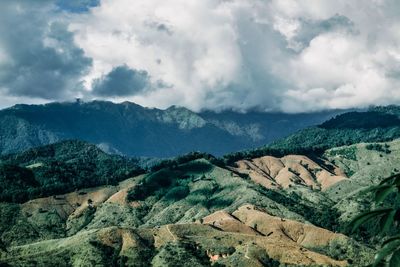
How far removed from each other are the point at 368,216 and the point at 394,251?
6.11ft

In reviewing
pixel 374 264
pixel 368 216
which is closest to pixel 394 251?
pixel 374 264

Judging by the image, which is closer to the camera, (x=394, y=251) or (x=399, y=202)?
(x=394, y=251)

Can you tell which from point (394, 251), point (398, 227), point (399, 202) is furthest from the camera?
point (399, 202)

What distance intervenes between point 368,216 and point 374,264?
1.58 meters

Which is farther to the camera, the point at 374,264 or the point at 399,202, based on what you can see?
the point at 399,202

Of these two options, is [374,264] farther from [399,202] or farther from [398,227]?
[399,202]

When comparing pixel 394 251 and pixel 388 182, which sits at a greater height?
pixel 388 182

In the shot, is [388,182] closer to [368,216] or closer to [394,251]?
[368,216]

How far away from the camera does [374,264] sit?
43.1ft

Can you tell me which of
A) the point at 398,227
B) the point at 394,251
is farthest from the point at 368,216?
the point at 394,251

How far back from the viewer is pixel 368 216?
14.4m

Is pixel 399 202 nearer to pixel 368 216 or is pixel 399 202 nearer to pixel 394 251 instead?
pixel 368 216

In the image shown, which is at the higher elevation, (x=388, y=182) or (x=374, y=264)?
(x=388, y=182)

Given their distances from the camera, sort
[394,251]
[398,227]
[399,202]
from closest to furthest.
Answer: [394,251]
[398,227]
[399,202]
